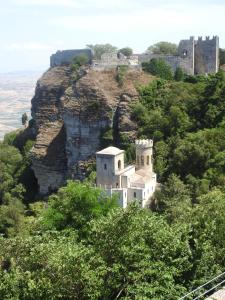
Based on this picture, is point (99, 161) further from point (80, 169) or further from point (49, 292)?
point (49, 292)

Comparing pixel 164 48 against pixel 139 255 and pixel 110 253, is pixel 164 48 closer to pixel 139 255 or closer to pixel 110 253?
pixel 110 253

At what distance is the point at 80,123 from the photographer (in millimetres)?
56969

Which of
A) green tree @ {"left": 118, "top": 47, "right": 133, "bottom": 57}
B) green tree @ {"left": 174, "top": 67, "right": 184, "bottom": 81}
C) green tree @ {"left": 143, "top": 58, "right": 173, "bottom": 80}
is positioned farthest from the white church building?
green tree @ {"left": 118, "top": 47, "right": 133, "bottom": 57}

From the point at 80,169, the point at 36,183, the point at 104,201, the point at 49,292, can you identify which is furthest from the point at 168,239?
the point at 36,183

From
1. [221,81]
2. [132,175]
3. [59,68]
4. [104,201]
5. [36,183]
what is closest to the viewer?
[104,201]

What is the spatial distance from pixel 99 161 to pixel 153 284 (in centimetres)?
2568

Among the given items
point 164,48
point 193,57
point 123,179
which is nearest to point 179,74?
point 193,57

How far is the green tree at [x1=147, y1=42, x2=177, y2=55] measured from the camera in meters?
74.2

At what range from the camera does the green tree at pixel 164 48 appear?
74250mm

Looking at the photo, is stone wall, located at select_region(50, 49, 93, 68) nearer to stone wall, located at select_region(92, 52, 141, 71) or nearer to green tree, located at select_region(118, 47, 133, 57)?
stone wall, located at select_region(92, 52, 141, 71)

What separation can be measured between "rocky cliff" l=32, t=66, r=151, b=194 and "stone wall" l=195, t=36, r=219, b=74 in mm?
8654

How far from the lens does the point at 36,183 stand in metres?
62.4

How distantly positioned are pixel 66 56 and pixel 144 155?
102 feet

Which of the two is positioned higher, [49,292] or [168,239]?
[168,239]
